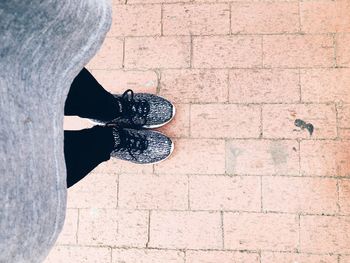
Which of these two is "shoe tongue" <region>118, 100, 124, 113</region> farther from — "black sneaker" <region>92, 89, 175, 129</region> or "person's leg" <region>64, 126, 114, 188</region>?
"person's leg" <region>64, 126, 114, 188</region>

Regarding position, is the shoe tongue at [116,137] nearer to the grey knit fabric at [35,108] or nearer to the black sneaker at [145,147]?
the black sneaker at [145,147]

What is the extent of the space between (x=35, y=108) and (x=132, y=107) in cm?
Result: 111

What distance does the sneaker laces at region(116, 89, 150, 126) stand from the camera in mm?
2107

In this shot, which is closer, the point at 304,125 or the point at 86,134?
Result: the point at 86,134

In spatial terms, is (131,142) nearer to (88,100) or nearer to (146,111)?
(146,111)

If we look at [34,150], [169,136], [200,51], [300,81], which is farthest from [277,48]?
[34,150]

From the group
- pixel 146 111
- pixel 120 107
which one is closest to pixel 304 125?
pixel 146 111

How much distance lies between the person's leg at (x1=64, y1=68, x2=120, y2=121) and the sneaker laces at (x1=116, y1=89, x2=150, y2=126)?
0.36 ft

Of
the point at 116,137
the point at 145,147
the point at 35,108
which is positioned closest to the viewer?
the point at 35,108

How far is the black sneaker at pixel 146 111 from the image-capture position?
2.16m

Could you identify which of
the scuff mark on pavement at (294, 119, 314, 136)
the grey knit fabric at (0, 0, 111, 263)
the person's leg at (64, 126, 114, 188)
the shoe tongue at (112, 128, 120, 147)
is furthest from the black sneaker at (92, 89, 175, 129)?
the grey knit fabric at (0, 0, 111, 263)

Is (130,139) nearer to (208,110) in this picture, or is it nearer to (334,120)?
(208,110)

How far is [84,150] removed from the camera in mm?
1663

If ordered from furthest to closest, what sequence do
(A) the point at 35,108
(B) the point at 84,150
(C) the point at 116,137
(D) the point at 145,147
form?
(D) the point at 145,147 → (C) the point at 116,137 → (B) the point at 84,150 → (A) the point at 35,108
